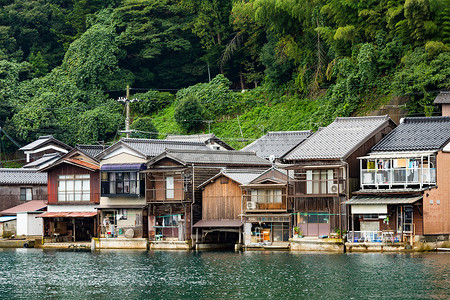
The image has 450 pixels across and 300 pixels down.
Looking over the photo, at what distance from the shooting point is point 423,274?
3712 cm

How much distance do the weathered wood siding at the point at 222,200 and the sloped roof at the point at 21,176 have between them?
19.7 metres

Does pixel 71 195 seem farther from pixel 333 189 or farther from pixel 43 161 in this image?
pixel 333 189

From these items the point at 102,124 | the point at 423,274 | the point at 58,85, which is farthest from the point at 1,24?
the point at 423,274

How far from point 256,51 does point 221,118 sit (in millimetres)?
9029

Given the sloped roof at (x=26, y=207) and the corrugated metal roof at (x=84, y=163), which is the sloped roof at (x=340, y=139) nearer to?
the corrugated metal roof at (x=84, y=163)

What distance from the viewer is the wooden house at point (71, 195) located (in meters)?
61.9

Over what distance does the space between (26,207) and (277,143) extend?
20945 millimetres

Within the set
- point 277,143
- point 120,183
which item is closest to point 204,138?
point 277,143

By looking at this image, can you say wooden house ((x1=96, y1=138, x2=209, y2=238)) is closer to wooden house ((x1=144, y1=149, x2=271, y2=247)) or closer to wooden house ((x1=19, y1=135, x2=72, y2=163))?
wooden house ((x1=144, y1=149, x2=271, y2=247))

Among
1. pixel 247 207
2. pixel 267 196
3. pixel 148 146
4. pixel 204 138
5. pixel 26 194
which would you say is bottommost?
pixel 247 207

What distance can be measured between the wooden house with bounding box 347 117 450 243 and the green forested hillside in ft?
31.6

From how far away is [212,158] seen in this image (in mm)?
57656

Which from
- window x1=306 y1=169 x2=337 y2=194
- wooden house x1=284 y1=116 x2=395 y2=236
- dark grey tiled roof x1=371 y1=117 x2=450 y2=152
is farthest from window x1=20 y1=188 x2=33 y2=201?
dark grey tiled roof x1=371 y1=117 x2=450 y2=152

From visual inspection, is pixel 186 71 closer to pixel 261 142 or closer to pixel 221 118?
pixel 221 118
